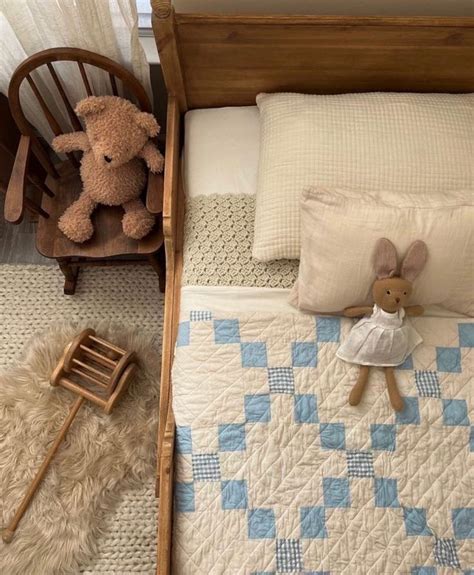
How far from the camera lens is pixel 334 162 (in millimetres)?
1229

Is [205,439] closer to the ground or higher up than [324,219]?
closer to the ground

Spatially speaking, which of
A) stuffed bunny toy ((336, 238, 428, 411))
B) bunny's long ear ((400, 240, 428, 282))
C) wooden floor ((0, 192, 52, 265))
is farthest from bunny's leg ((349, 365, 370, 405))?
wooden floor ((0, 192, 52, 265))

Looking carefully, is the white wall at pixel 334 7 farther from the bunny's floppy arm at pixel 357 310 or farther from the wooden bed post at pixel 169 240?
the bunny's floppy arm at pixel 357 310

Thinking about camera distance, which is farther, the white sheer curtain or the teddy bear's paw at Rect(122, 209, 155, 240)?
the teddy bear's paw at Rect(122, 209, 155, 240)

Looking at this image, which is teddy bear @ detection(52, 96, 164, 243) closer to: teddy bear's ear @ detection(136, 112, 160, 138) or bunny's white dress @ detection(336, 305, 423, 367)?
teddy bear's ear @ detection(136, 112, 160, 138)

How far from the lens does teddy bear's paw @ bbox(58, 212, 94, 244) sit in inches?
55.6

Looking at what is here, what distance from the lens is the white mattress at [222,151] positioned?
134cm

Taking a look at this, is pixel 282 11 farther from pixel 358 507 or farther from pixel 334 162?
pixel 358 507

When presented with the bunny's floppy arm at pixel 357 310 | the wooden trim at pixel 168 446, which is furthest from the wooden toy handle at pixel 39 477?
the bunny's floppy arm at pixel 357 310

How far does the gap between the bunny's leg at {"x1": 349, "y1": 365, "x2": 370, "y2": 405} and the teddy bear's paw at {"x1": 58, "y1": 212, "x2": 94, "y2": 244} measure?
0.76 meters

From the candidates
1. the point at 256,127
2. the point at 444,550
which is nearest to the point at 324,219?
the point at 256,127

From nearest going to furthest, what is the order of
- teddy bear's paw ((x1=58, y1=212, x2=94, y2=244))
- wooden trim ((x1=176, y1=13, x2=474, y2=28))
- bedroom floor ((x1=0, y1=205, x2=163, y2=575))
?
wooden trim ((x1=176, y1=13, x2=474, y2=28))
teddy bear's paw ((x1=58, y1=212, x2=94, y2=244))
bedroom floor ((x1=0, y1=205, x2=163, y2=575))

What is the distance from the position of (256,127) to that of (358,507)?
911 millimetres

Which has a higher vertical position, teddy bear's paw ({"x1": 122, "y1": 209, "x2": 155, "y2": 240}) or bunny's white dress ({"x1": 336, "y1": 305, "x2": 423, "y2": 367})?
teddy bear's paw ({"x1": 122, "y1": 209, "x2": 155, "y2": 240})
